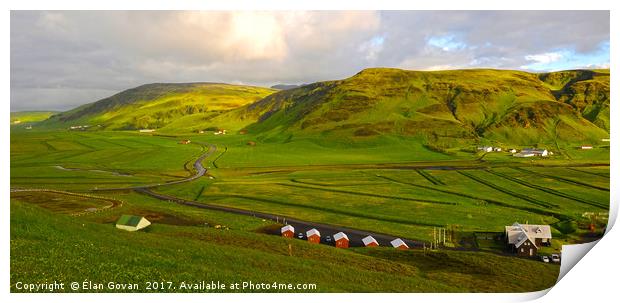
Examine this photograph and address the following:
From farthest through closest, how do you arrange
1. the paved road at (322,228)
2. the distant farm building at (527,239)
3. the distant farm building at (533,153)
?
the distant farm building at (533,153)
the paved road at (322,228)
the distant farm building at (527,239)

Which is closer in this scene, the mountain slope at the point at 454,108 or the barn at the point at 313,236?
the barn at the point at 313,236

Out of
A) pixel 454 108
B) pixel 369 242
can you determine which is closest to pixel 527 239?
pixel 369 242

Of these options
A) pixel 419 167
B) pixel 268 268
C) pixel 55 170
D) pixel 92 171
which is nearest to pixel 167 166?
pixel 92 171

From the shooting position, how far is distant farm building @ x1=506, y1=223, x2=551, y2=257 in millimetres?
37391

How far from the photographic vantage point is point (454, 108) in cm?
13488

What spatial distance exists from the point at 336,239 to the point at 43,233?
85.0 ft

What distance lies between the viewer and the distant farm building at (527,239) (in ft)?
123

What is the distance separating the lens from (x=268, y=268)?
26.9 metres

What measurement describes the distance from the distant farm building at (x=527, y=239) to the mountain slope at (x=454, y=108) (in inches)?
2885

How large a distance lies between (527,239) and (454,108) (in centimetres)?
10524

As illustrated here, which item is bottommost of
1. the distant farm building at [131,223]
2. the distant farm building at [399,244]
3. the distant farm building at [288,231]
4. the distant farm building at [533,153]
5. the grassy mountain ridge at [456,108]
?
the distant farm building at [399,244]

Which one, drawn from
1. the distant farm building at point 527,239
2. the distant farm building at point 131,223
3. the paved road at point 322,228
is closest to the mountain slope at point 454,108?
the paved road at point 322,228

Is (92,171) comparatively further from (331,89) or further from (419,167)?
(331,89)

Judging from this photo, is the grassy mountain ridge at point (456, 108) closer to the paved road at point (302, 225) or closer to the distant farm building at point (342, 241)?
the paved road at point (302, 225)
